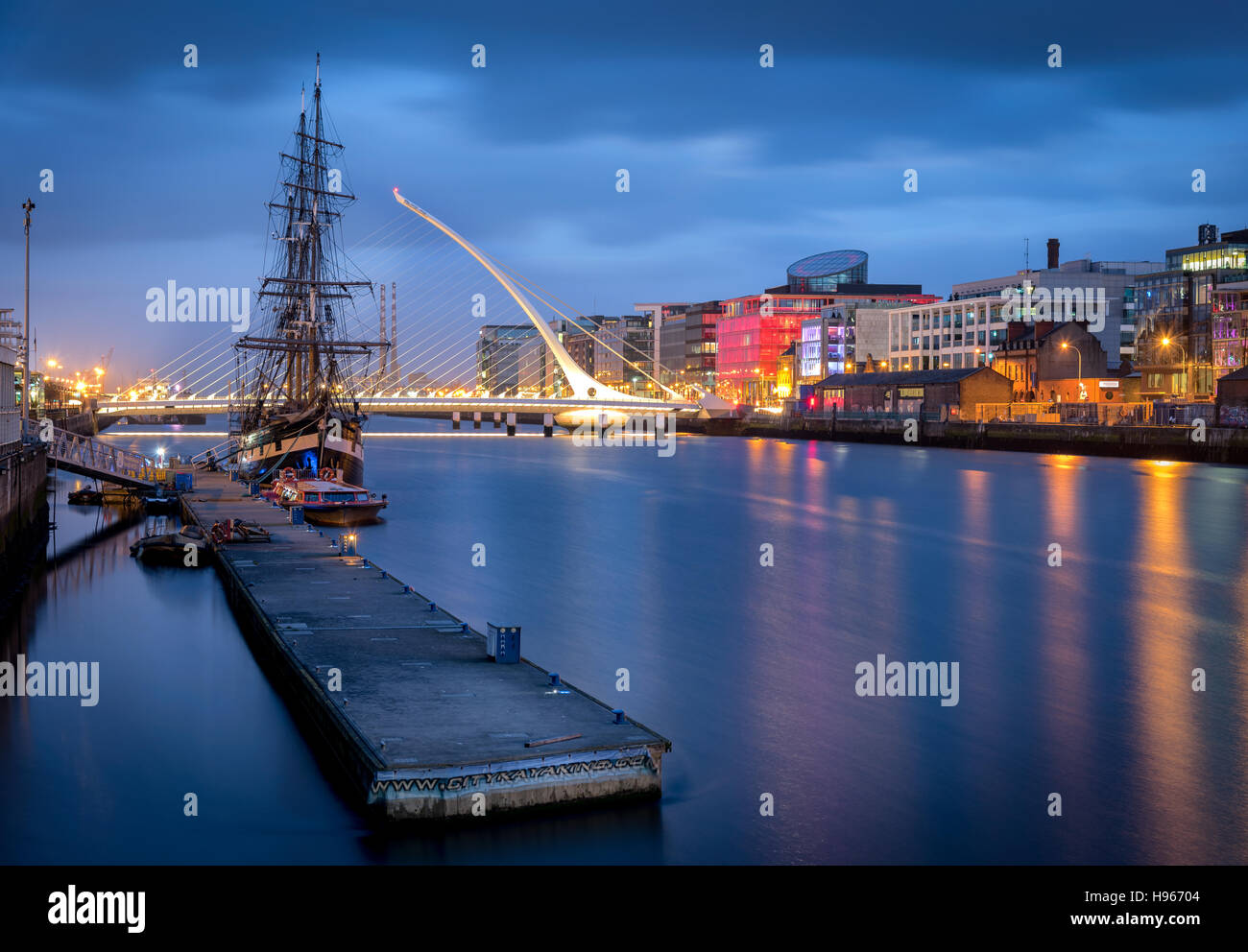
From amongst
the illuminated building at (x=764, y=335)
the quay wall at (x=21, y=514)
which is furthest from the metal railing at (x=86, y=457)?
the illuminated building at (x=764, y=335)

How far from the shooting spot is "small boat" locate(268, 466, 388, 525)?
46281 mm

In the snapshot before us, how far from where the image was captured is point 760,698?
2061 cm

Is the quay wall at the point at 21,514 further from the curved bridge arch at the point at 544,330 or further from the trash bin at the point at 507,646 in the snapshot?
the curved bridge arch at the point at 544,330

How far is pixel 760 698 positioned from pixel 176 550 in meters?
20.1

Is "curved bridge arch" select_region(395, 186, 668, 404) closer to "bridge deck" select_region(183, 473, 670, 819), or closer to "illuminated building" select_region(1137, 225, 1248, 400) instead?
"illuminated building" select_region(1137, 225, 1248, 400)

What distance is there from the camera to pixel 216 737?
17.6 meters

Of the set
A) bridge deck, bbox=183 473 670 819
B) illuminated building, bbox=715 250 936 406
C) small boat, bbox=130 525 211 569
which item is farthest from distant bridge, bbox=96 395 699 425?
bridge deck, bbox=183 473 670 819

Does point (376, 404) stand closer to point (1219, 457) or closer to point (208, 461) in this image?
point (208, 461)

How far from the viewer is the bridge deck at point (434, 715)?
12.9 m

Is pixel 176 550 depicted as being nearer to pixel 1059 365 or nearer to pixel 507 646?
pixel 507 646

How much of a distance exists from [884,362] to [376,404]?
61.6 m
